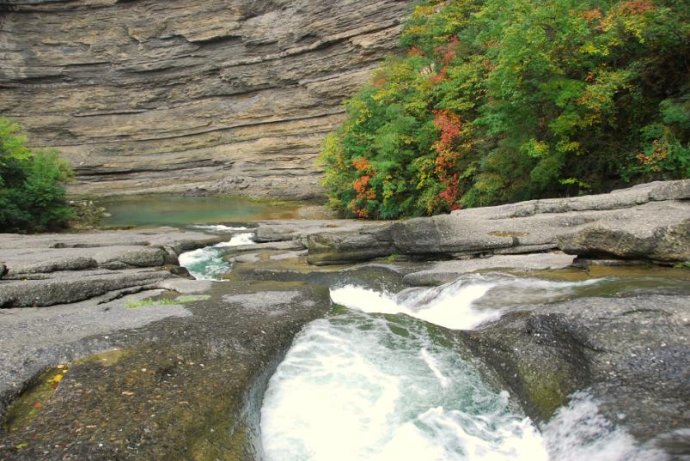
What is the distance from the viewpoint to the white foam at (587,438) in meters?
4.73

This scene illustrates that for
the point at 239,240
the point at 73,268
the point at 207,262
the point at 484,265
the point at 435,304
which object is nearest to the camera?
the point at 435,304

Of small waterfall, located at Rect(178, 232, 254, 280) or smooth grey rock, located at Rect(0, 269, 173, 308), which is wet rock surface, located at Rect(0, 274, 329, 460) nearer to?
smooth grey rock, located at Rect(0, 269, 173, 308)

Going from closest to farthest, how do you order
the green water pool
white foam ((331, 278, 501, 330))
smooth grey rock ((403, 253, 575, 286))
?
white foam ((331, 278, 501, 330))
smooth grey rock ((403, 253, 575, 286))
the green water pool

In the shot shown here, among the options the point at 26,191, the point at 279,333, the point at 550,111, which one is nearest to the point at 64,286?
the point at 279,333

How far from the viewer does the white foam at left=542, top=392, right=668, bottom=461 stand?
4.73 metres

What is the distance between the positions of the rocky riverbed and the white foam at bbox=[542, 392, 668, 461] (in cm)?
12

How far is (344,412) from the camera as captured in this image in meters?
6.39

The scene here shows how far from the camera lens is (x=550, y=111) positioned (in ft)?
51.6

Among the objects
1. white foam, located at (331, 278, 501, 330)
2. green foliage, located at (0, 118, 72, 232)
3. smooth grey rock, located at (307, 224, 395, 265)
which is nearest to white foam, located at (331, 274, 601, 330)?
white foam, located at (331, 278, 501, 330)

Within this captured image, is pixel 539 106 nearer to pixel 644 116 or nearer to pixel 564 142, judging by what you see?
pixel 564 142

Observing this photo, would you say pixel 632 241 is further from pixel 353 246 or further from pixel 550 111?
pixel 550 111

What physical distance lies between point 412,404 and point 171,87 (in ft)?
178

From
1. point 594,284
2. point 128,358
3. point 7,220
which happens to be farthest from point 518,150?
point 7,220

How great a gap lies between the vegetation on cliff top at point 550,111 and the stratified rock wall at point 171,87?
24359 mm
